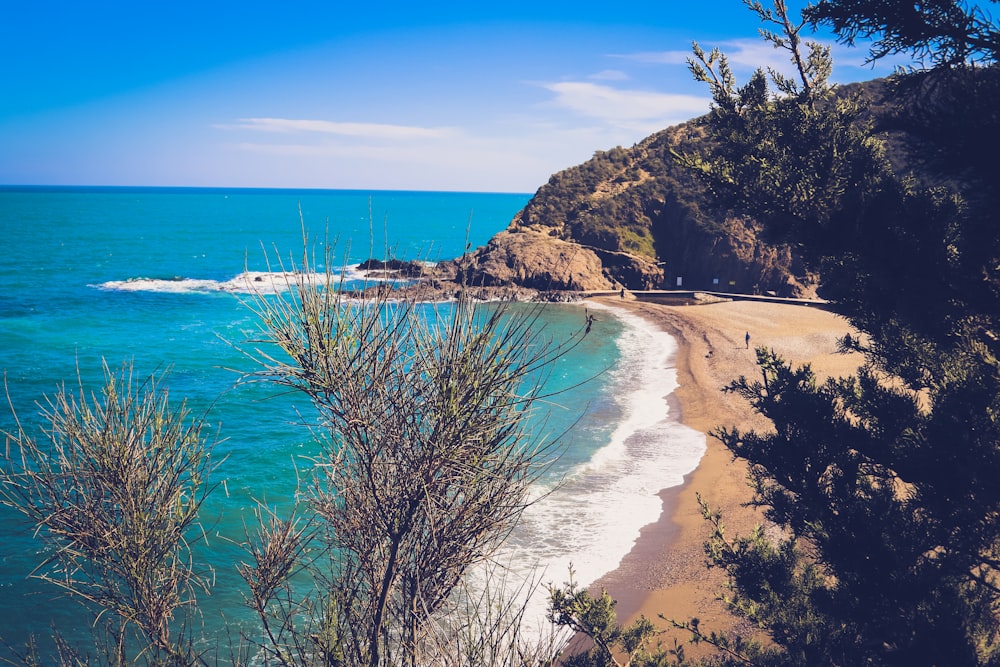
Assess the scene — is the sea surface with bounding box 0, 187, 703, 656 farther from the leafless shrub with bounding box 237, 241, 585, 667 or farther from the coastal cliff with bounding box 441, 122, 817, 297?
the coastal cliff with bounding box 441, 122, 817, 297

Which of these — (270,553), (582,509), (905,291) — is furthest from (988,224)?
(582,509)

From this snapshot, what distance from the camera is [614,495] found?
22734 mm

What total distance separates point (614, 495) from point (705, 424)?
9120 mm

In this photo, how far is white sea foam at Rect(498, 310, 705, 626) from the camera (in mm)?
18281

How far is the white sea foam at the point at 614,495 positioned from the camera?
18281mm

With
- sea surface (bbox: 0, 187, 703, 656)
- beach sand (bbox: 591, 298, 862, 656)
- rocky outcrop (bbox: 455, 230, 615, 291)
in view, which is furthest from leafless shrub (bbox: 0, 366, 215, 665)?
rocky outcrop (bbox: 455, 230, 615, 291)

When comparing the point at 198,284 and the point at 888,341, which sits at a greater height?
the point at 888,341

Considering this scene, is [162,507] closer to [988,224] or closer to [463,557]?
[463,557]

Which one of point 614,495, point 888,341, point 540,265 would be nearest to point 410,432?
point 888,341

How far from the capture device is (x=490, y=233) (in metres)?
145

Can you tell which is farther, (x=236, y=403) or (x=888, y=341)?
(x=236, y=403)

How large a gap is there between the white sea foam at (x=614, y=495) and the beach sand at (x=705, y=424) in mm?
527

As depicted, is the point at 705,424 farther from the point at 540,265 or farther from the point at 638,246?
the point at 638,246

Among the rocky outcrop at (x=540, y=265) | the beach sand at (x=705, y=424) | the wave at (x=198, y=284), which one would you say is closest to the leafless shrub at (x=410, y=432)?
the beach sand at (x=705, y=424)
